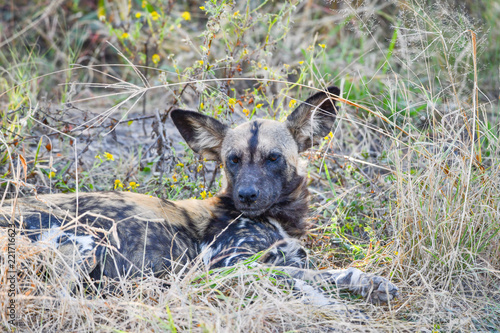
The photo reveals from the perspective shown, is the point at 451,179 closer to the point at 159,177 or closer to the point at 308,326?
the point at 308,326

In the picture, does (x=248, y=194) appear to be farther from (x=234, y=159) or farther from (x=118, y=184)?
(x=118, y=184)

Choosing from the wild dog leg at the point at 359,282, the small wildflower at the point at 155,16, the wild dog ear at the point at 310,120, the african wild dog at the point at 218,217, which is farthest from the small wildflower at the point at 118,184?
the small wildflower at the point at 155,16

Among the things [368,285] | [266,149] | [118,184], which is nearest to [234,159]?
[266,149]

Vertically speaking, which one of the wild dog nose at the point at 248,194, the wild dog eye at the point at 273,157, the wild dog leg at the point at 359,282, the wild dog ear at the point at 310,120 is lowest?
the wild dog leg at the point at 359,282

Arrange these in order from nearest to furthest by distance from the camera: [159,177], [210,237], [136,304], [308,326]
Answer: [136,304] → [308,326] → [210,237] → [159,177]

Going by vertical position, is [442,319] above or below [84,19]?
below

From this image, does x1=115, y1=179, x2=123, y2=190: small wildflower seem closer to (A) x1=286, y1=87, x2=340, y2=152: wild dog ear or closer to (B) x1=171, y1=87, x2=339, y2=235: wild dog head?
(B) x1=171, y1=87, x2=339, y2=235: wild dog head

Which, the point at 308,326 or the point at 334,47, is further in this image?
the point at 334,47

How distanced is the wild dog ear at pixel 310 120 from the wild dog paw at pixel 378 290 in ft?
4.07

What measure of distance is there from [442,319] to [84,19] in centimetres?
659

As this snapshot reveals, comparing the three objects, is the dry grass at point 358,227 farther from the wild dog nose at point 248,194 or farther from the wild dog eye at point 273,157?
the wild dog nose at point 248,194

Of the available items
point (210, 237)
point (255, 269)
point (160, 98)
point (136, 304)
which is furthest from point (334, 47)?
point (136, 304)

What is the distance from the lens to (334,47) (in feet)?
25.5

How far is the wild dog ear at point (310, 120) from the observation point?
3.92 metres
